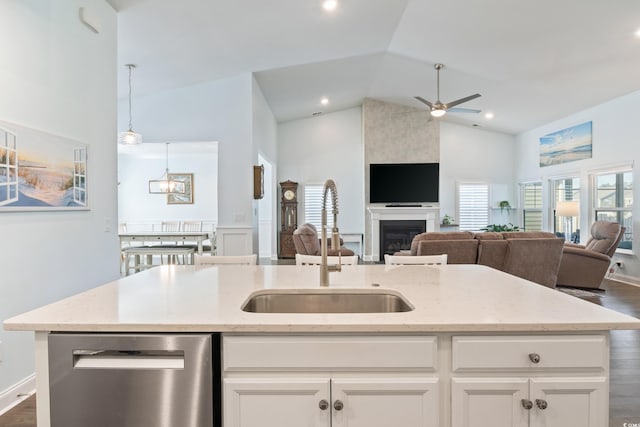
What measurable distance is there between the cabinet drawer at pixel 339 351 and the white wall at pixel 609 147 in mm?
6060

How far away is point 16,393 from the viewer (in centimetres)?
219

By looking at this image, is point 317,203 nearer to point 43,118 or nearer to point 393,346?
point 43,118

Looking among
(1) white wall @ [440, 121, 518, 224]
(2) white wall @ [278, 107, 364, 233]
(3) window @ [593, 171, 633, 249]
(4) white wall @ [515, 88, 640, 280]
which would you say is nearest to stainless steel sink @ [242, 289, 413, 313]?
(4) white wall @ [515, 88, 640, 280]

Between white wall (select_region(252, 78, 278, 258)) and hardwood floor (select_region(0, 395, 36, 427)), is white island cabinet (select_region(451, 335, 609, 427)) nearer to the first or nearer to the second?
hardwood floor (select_region(0, 395, 36, 427))

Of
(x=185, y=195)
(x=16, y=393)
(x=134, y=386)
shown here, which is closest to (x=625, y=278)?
(x=134, y=386)

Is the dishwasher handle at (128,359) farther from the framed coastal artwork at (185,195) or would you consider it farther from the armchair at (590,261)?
the framed coastal artwork at (185,195)

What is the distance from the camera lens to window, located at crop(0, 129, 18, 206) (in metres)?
2.08

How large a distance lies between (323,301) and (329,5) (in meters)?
3.29

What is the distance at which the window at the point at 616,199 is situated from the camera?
5504 millimetres

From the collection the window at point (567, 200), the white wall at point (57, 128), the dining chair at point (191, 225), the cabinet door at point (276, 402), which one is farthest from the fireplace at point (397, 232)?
the cabinet door at point (276, 402)

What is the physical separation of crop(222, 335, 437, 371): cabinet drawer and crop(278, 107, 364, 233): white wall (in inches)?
295

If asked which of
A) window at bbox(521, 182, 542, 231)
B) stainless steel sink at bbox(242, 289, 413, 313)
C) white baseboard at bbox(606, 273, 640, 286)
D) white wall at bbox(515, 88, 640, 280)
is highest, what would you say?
white wall at bbox(515, 88, 640, 280)

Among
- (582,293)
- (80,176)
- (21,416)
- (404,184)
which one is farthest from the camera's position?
(404,184)

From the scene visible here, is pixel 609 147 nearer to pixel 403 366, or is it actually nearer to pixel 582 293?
pixel 582 293
